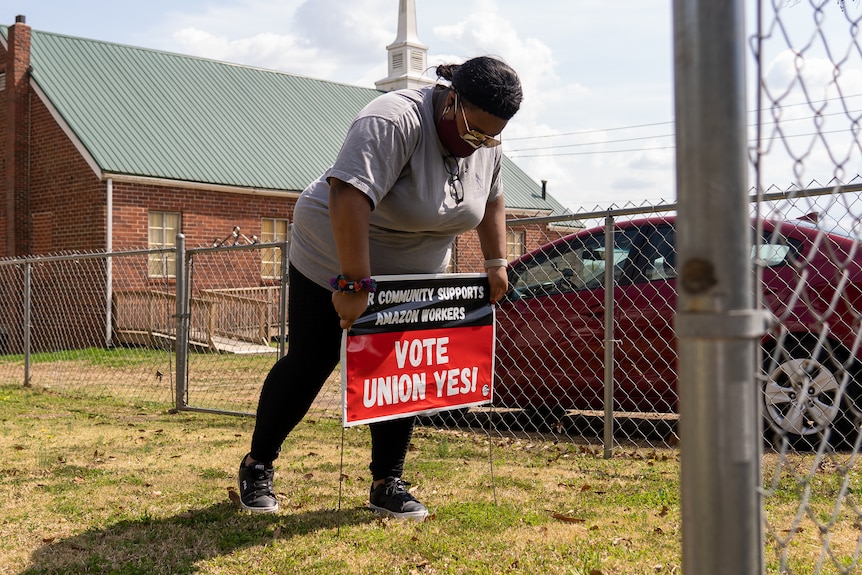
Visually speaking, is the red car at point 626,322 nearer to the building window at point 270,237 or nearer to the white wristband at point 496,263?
the white wristband at point 496,263

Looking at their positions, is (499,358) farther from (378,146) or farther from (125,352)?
(125,352)

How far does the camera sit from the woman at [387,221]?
3076 mm

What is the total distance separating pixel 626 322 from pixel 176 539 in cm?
347

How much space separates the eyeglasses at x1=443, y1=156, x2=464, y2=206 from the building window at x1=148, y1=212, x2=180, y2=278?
15091 mm

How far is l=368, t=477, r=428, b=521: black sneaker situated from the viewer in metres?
3.67

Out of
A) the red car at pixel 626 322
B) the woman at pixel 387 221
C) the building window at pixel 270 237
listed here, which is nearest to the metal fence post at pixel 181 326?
the red car at pixel 626 322

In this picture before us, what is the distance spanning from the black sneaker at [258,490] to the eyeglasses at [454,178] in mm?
1366

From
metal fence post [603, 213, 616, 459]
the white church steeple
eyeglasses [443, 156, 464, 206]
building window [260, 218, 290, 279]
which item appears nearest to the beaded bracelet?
eyeglasses [443, 156, 464, 206]

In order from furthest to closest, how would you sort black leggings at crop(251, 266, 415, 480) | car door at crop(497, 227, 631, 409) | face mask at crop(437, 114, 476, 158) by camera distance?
car door at crop(497, 227, 631, 409)
black leggings at crop(251, 266, 415, 480)
face mask at crop(437, 114, 476, 158)

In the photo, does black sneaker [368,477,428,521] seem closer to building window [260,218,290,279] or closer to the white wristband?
the white wristband

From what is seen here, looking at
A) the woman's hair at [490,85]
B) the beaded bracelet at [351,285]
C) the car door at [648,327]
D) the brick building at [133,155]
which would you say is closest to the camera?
the woman's hair at [490,85]

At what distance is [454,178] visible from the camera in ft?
11.1

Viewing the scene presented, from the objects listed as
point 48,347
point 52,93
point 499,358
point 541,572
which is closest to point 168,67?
point 52,93

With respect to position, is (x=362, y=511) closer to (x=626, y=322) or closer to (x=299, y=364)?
(x=299, y=364)
